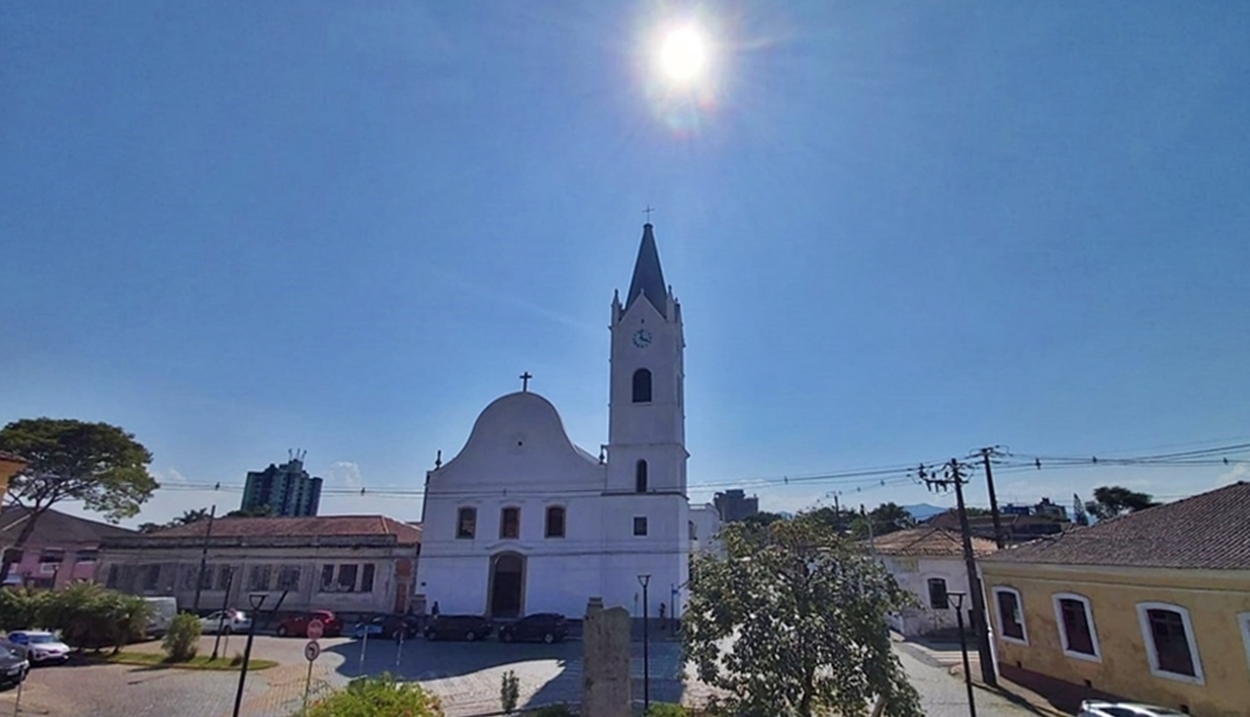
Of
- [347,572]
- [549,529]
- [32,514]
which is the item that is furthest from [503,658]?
[32,514]

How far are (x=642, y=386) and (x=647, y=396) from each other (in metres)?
0.68

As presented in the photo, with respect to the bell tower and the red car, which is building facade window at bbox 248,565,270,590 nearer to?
the red car

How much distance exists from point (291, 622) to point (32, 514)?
16674mm

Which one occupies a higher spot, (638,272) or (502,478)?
(638,272)

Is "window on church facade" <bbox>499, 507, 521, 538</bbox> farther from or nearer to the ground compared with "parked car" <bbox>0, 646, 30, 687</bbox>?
farther from the ground

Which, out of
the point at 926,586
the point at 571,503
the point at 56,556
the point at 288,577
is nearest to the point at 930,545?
the point at 926,586

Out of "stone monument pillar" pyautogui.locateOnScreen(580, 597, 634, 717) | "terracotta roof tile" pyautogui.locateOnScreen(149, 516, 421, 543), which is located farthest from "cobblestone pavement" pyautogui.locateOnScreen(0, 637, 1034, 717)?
"terracotta roof tile" pyautogui.locateOnScreen(149, 516, 421, 543)

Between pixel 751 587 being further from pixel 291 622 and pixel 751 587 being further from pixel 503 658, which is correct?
pixel 291 622

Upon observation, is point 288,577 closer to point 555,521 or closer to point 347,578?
point 347,578

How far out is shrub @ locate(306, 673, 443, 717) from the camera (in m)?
8.93

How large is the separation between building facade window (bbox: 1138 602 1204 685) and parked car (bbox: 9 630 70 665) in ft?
106

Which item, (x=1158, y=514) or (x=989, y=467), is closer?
(x=1158, y=514)

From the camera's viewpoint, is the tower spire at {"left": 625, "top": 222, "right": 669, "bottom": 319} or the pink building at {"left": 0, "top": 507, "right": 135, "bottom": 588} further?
the pink building at {"left": 0, "top": 507, "right": 135, "bottom": 588}

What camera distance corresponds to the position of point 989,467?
21.6 meters
